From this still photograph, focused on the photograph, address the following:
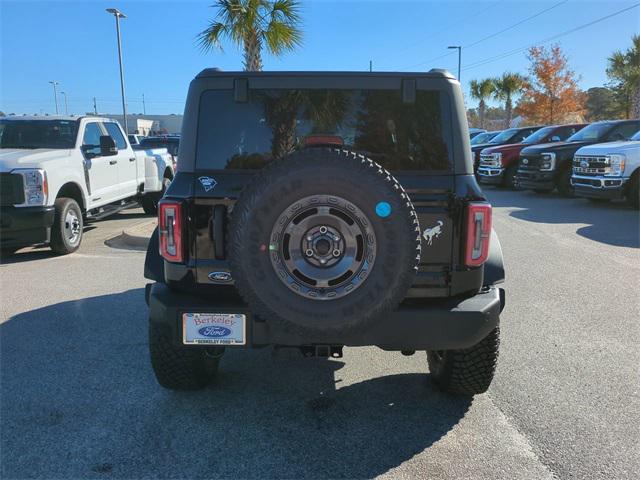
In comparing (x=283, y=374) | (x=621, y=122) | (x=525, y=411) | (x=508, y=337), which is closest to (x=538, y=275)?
(x=508, y=337)

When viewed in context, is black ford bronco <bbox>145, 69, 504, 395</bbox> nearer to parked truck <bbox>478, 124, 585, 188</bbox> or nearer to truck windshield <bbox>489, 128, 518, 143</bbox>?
parked truck <bbox>478, 124, 585, 188</bbox>

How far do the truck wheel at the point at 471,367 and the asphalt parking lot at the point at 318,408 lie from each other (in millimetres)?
122

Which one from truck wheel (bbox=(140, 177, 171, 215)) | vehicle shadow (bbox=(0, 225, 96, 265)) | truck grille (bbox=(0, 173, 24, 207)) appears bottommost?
vehicle shadow (bbox=(0, 225, 96, 265))

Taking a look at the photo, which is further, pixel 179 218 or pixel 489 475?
pixel 179 218

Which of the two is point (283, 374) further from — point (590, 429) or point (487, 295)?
point (590, 429)

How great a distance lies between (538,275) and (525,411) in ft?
11.5

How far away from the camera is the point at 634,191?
10.9 meters

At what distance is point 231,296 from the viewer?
9.42 feet

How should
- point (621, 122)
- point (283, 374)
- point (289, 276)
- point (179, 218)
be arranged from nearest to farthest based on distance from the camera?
point (289, 276) < point (179, 218) < point (283, 374) < point (621, 122)

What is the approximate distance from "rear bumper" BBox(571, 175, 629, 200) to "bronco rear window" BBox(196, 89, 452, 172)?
9.64 m

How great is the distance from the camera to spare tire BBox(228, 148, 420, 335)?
2.46 meters

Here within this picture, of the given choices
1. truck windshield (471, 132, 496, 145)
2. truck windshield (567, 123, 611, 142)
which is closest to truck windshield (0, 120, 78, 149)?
truck windshield (567, 123, 611, 142)

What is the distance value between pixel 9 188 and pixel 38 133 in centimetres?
179

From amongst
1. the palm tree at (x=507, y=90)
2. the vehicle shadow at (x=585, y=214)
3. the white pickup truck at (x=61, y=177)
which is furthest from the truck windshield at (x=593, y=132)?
the palm tree at (x=507, y=90)
